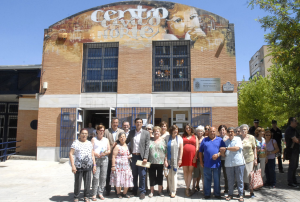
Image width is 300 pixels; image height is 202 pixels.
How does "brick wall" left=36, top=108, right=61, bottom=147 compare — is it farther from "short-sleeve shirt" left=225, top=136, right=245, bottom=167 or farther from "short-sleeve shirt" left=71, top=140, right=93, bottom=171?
"short-sleeve shirt" left=225, top=136, right=245, bottom=167

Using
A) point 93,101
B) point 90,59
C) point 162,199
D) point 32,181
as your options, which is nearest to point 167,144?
point 162,199

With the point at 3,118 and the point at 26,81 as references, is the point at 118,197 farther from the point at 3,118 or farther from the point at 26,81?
the point at 3,118

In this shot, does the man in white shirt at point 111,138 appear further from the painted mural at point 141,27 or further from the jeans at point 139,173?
the painted mural at point 141,27

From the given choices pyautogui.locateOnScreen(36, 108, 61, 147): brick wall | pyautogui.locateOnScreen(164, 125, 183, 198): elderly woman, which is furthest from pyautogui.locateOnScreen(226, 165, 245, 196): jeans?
pyautogui.locateOnScreen(36, 108, 61, 147): brick wall

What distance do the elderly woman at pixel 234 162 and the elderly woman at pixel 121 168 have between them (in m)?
2.48

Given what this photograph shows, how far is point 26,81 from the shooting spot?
1412 cm

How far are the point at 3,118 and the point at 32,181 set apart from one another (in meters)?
8.99

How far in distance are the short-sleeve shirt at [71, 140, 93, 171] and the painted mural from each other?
8060mm

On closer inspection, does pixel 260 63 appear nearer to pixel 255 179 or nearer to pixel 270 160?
pixel 270 160

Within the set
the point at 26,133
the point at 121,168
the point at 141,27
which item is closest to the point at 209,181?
the point at 121,168

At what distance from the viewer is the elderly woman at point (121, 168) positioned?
6.36 m

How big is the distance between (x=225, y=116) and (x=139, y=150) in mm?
6972

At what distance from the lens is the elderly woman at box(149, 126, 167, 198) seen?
256 inches

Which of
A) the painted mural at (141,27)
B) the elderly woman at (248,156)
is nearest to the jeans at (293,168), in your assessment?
the elderly woman at (248,156)
